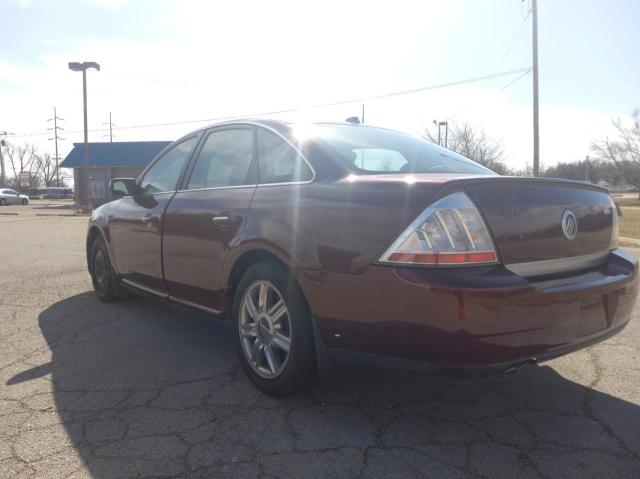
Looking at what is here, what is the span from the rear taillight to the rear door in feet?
3.73

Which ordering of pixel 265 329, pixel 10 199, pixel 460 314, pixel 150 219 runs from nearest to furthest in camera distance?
pixel 460 314 < pixel 265 329 < pixel 150 219 < pixel 10 199

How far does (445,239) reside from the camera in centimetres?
221

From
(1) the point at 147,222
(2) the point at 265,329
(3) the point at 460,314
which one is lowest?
(2) the point at 265,329

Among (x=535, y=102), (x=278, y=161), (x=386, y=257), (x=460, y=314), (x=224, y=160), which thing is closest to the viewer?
(x=460, y=314)

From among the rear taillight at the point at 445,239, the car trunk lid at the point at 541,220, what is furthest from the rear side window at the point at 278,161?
the car trunk lid at the point at 541,220

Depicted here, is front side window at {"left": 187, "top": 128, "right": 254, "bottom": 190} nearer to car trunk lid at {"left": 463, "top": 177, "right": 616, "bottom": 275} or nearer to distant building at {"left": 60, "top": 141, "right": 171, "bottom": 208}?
car trunk lid at {"left": 463, "top": 177, "right": 616, "bottom": 275}

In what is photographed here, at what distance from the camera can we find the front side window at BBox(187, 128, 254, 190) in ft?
11.2

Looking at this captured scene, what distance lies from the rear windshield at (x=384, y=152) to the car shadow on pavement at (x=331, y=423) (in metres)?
1.19

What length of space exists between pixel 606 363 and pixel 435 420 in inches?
59.7

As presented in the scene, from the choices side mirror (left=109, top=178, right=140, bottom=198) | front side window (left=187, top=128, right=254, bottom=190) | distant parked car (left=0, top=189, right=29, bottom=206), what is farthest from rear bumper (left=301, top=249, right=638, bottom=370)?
distant parked car (left=0, top=189, right=29, bottom=206)

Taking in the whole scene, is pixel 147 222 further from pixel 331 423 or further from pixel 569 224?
pixel 569 224

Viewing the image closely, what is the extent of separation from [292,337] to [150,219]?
6.29 feet

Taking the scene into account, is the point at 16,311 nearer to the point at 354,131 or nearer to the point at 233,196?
the point at 233,196

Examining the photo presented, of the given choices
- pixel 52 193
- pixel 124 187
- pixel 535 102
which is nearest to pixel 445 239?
pixel 124 187
